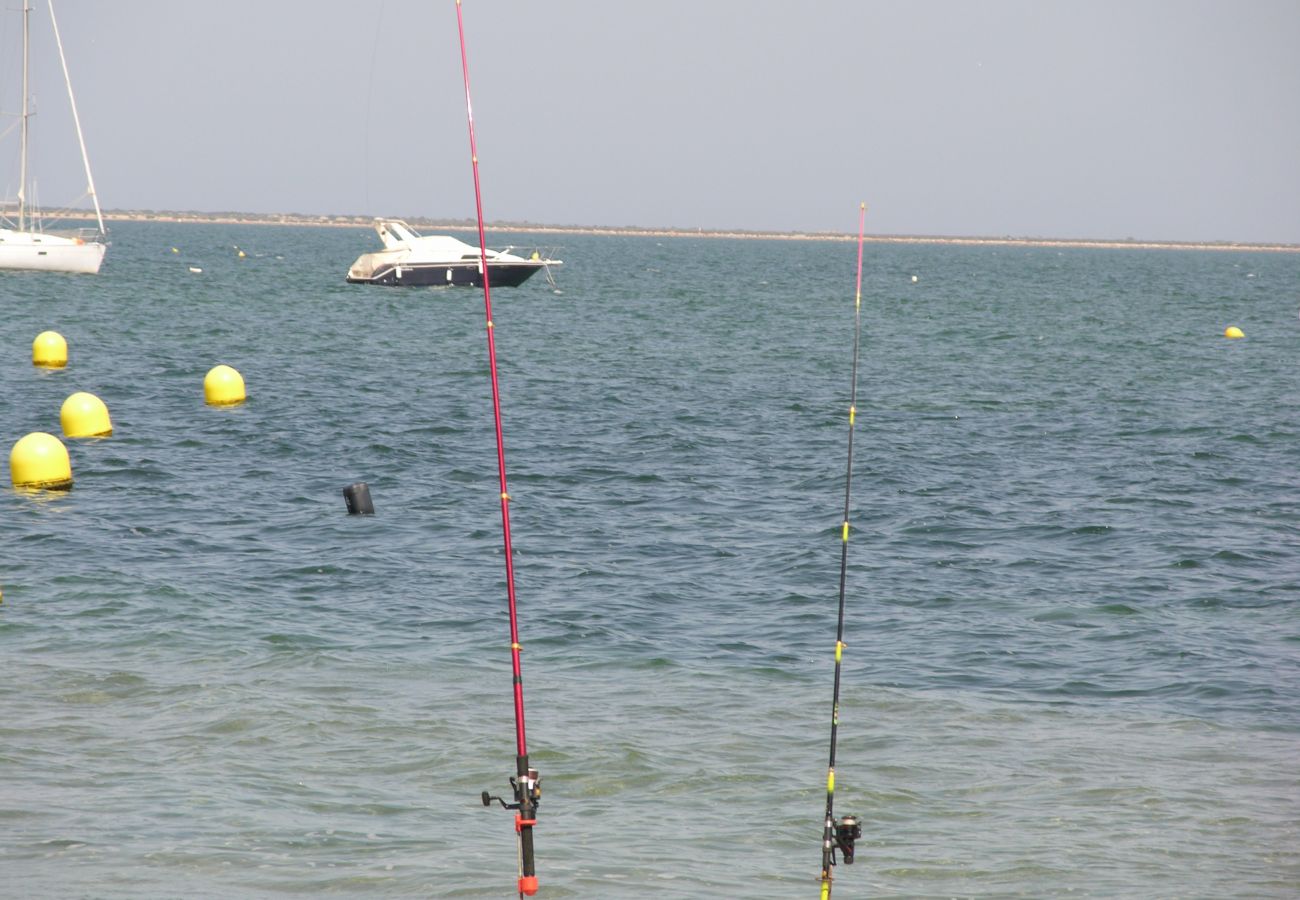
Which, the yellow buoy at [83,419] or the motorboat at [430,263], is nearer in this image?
the yellow buoy at [83,419]

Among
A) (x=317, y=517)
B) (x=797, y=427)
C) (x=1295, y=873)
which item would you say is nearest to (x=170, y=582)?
(x=317, y=517)

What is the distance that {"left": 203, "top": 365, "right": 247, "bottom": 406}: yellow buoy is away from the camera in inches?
1021

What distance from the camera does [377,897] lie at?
25.1ft

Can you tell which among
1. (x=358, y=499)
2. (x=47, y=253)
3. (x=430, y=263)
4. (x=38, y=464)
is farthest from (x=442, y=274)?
(x=358, y=499)

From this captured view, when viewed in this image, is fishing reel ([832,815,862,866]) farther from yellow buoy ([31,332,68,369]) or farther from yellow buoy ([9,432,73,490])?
yellow buoy ([31,332,68,369])

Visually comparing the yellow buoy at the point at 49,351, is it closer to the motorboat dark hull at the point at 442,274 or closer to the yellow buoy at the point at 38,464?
the yellow buoy at the point at 38,464

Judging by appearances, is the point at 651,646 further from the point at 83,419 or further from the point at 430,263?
the point at 430,263

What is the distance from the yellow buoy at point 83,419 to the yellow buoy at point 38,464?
149 inches

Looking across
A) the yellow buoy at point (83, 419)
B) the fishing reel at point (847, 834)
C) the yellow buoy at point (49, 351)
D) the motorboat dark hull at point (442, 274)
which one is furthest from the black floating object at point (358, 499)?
the motorboat dark hull at point (442, 274)

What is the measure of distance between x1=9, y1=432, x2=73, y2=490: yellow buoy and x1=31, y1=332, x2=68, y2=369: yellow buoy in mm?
12828

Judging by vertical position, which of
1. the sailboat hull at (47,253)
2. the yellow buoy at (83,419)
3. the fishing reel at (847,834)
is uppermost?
the fishing reel at (847,834)

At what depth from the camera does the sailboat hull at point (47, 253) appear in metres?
57.8

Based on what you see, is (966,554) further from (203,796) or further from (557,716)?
(203,796)

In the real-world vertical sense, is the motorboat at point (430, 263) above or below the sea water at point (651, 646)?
below
